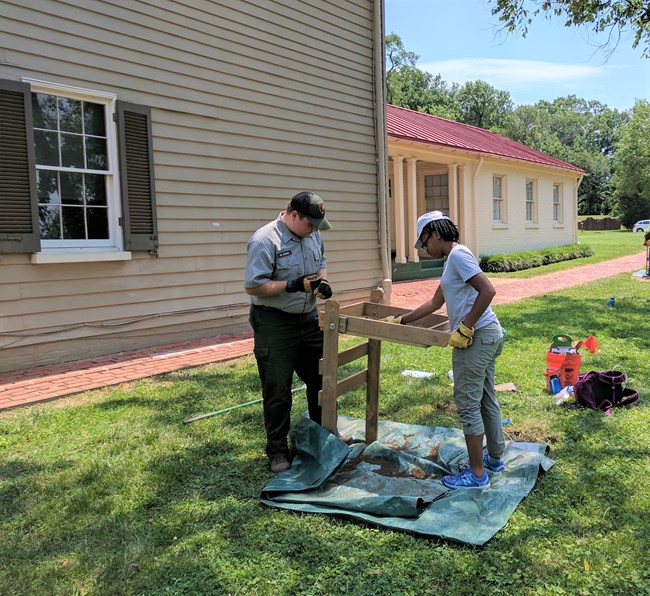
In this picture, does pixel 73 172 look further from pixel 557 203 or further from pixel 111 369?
pixel 557 203

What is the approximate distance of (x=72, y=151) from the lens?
21.7ft

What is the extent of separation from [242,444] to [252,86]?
595 centimetres

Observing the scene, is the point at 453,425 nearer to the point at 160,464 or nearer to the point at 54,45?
the point at 160,464

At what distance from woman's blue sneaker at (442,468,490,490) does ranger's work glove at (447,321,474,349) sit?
806 millimetres

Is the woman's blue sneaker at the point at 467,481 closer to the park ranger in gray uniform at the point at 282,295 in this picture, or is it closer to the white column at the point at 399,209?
the park ranger in gray uniform at the point at 282,295

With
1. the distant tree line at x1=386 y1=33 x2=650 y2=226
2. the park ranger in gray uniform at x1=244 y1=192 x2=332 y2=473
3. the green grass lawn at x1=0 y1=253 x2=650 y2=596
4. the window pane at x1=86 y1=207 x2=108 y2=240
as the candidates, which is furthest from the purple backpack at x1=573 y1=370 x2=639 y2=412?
the distant tree line at x1=386 y1=33 x2=650 y2=226

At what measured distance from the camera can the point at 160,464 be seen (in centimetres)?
384

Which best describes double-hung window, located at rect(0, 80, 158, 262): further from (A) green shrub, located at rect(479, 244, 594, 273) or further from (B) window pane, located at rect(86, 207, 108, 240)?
(A) green shrub, located at rect(479, 244, 594, 273)

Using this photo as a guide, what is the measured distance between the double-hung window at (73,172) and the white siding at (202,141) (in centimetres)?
20

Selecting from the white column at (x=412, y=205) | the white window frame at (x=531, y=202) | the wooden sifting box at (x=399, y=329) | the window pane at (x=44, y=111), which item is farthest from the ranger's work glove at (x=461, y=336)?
the white window frame at (x=531, y=202)

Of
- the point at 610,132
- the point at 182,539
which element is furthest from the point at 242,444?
the point at 610,132

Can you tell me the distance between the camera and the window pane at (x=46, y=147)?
248 inches

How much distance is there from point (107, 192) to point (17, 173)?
1095 mm

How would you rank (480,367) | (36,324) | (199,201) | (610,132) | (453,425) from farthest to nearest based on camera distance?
1. (610,132)
2. (199,201)
3. (36,324)
4. (453,425)
5. (480,367)
